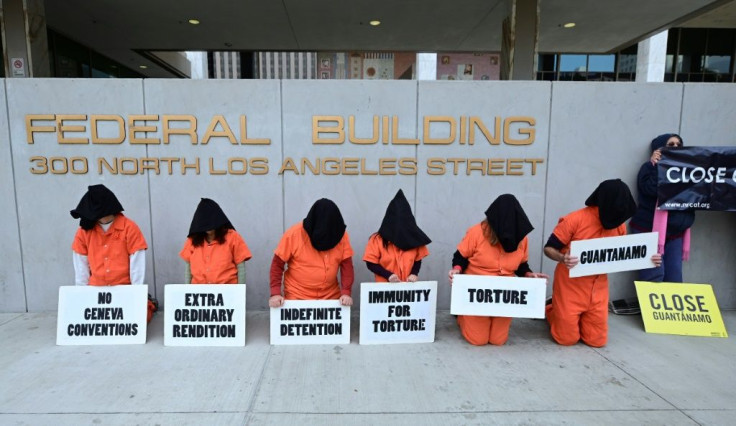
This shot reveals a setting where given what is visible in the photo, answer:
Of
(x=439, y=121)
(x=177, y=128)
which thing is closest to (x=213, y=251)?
(x=177, y=128)

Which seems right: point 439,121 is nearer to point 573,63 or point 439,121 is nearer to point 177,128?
point 177,128

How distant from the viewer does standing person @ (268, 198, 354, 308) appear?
364 centimetres

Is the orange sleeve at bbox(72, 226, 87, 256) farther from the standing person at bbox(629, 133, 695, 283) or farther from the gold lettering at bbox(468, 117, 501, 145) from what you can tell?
the standing person at bbox(629, 133, 695, 283)

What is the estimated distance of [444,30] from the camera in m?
11.1

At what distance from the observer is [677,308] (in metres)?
4.24

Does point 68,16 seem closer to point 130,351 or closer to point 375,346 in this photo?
point 130,351

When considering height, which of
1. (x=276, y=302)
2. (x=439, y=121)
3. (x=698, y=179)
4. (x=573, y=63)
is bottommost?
(x=276, y=302)

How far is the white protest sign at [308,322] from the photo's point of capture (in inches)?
147

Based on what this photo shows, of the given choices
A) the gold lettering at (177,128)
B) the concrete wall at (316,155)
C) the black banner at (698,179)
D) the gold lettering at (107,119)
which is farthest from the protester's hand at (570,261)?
the gold lettering at (107,119)

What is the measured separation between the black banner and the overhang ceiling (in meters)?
6.17

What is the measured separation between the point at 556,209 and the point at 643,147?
128 cm

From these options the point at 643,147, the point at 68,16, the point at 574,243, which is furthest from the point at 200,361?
the point at 68,16

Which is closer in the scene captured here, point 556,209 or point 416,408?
point 416,408

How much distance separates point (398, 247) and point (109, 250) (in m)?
2.87
